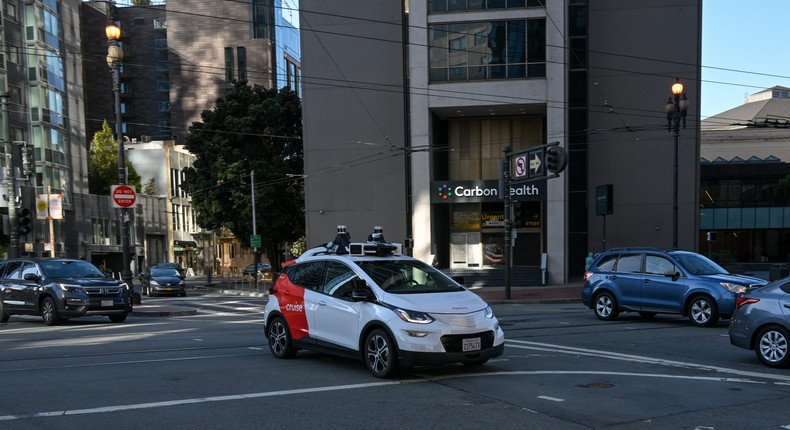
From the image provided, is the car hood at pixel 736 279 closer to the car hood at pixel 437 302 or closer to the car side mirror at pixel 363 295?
the car hood at pixel 437 302

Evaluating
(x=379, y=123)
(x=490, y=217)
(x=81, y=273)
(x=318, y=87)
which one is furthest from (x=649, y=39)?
(x=81, y=273)

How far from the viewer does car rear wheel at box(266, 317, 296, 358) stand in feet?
35.1

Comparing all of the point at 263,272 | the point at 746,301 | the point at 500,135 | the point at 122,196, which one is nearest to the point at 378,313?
the point at 746,301

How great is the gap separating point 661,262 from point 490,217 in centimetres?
2605

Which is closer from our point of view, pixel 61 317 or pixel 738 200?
pixel 61 317

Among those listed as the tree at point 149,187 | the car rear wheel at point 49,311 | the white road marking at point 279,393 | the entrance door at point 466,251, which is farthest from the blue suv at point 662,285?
the tree at point 149,187

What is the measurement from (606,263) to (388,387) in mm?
10420

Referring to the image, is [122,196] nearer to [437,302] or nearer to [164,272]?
[164,272]

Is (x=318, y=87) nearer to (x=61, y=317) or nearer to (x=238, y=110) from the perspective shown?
(x=238, y=110)

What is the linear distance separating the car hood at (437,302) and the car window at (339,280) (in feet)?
2.73

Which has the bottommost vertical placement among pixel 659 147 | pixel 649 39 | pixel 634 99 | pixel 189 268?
pixel 189 268

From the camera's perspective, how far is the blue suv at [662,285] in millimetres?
14852

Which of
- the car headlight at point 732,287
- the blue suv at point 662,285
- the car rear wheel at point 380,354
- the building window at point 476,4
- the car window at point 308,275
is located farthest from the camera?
the building window at point 476,4

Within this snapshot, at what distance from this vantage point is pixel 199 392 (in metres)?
8.24
